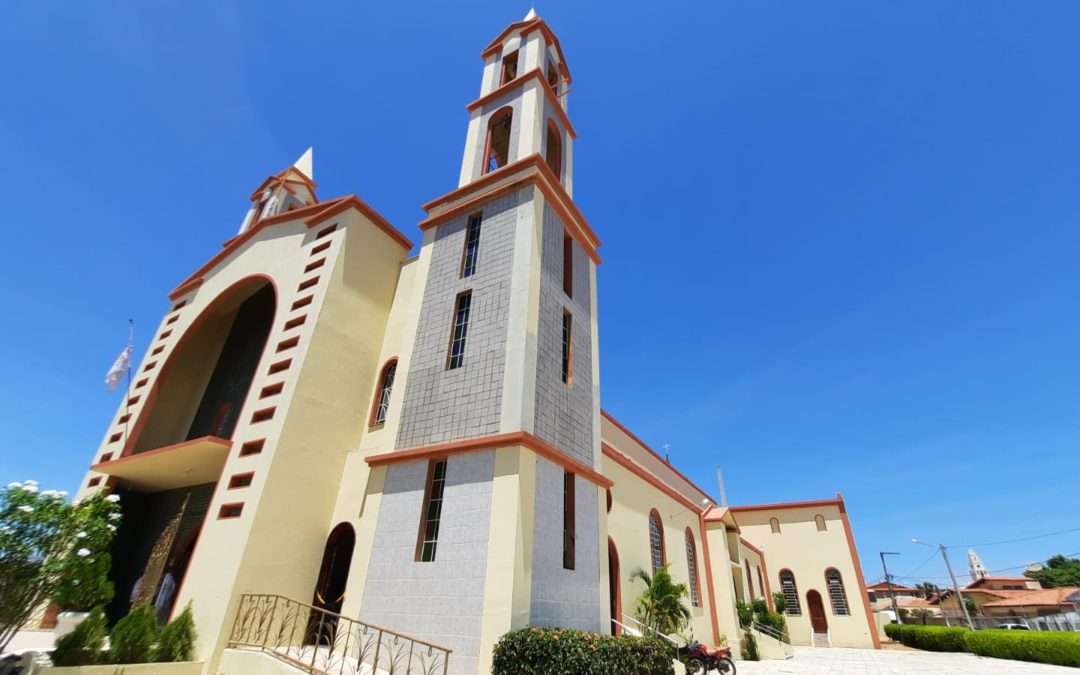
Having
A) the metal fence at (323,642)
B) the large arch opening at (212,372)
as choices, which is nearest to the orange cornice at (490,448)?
the metal fence at (323,642)

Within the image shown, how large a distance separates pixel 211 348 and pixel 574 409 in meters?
14.4

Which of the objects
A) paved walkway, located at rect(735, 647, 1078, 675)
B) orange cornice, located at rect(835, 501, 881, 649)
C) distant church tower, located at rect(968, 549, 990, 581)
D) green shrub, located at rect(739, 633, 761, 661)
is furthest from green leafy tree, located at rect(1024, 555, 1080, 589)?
green shrub, located at rect(739, 633, 761, 661)

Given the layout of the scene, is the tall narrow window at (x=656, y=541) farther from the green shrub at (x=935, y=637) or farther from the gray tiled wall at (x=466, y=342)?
the green shrub at (x=935, y=637)

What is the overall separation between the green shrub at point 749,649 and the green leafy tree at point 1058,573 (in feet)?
230

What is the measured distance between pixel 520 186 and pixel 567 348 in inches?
175

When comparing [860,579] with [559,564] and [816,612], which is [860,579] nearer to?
[816,612]

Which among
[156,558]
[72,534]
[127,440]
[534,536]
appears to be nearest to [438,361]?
[534,536]

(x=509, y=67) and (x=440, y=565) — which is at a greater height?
(x=509, y=67)

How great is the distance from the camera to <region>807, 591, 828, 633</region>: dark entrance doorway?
97.4 feet

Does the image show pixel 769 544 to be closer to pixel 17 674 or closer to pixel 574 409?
pixel 574 409

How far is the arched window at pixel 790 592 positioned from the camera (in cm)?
3047

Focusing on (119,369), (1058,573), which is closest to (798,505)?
(119,369)

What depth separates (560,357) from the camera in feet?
41.2

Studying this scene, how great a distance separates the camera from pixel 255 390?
12.8m
